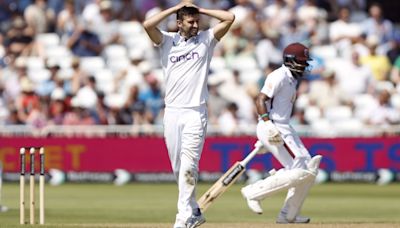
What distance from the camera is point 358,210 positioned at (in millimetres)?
15008

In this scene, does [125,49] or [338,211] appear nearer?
[338,211]

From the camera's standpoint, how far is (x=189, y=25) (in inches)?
417

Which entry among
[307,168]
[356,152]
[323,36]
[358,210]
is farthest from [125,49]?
[307,168]

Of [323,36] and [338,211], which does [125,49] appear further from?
[338,211]

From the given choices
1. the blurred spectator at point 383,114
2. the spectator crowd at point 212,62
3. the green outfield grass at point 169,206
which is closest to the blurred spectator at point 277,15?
the spectator crowd at point 212,62

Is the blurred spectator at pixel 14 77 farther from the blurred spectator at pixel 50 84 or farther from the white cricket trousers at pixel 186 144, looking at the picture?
the white cricket trousers at pixel 186 144

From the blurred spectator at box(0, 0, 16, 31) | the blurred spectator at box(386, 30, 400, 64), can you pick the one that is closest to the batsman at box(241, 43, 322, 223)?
the blurred spectator at box(386, 30, 400, 64)

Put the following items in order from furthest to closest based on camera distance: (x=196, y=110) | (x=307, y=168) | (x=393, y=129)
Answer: (x=393, y=129)
(x=307, y=168)
(x=196, y=110)

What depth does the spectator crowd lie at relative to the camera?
2075 centimetres

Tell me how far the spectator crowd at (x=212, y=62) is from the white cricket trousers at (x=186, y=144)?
974 cm

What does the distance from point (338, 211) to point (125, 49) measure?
8775 millimetres

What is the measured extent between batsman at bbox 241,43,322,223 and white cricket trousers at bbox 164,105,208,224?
149cm

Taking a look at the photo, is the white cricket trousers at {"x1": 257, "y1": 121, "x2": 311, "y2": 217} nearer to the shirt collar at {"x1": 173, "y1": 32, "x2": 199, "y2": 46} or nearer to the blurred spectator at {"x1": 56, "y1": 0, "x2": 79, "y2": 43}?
the shirt collar at {"x1": 173, "y1": 32, "x2": 199, "y2": 46}

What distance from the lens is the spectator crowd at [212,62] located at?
68.1 ft
